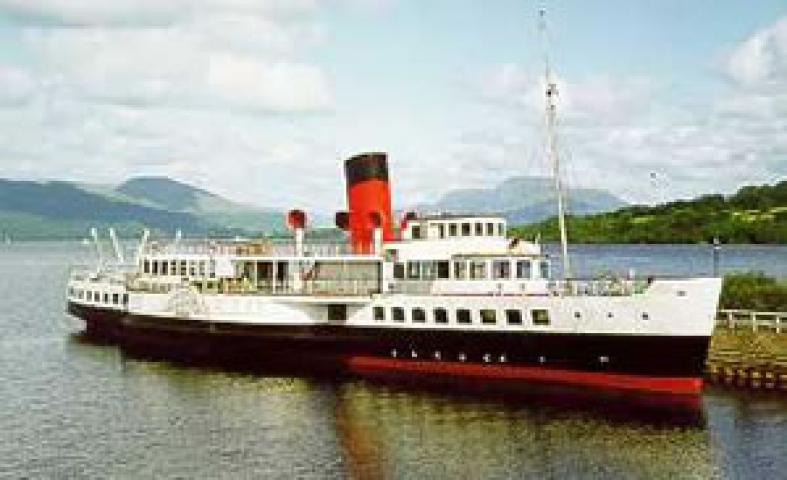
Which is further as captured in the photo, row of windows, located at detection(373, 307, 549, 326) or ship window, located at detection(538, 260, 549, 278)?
ship window, located at detection(538, 260, 549, 278)

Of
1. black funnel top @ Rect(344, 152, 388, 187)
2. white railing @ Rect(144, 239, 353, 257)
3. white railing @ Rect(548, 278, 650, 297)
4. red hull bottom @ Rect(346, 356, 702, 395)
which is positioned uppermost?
black funnel top @ Rect(344, 152, 388, 187)

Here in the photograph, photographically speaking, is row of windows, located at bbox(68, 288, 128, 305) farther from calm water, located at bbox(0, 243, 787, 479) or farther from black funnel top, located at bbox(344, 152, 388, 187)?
black funnel top, located at bbox(344, 152, 388, 187)

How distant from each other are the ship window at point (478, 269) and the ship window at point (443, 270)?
4.43ft

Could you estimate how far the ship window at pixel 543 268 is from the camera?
49500 millimetres

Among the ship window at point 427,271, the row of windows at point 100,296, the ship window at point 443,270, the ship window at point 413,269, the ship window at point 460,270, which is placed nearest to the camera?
the ship window at point 460,270

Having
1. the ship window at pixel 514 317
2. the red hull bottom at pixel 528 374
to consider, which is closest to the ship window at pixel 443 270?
the red hull bottom at pixel 528 374

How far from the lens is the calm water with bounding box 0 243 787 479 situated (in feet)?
114

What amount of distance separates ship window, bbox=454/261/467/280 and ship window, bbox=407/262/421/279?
6.67 feet

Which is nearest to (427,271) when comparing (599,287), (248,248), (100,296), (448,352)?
(448,352)

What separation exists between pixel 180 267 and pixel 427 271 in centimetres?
1941

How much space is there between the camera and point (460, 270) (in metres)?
49.9

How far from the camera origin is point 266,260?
A: 188ft

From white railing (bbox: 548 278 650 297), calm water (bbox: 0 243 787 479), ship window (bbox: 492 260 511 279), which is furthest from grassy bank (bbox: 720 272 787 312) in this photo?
ship window (bbox: 492 260 511 279)

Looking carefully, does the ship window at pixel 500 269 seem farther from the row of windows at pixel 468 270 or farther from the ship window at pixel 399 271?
the ship window at pixel 399 271
